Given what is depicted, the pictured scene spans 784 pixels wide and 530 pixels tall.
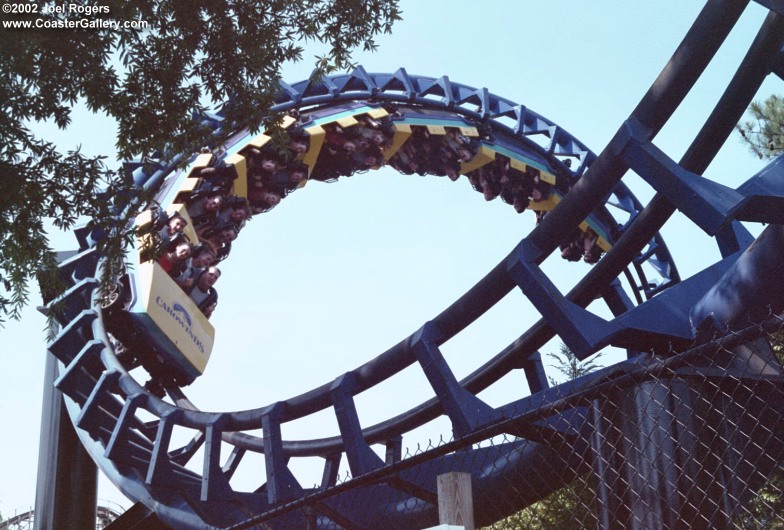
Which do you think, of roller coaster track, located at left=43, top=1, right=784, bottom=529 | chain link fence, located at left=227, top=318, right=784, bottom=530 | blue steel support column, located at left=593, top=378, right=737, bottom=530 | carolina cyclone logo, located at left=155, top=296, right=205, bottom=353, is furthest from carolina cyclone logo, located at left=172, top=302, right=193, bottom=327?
blue steel support column, located at left=593, top=378, right=737, bottom=530

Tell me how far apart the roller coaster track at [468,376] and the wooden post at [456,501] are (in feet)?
0.75

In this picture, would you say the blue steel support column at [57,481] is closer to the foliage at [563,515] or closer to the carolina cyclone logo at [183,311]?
the carolina cyclone logo at [183,311]

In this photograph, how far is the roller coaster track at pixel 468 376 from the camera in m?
4.47

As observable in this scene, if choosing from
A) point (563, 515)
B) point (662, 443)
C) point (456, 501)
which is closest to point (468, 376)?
point (563, 515)

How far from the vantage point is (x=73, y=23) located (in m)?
4.30

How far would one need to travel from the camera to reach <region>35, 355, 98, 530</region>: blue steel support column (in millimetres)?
7402

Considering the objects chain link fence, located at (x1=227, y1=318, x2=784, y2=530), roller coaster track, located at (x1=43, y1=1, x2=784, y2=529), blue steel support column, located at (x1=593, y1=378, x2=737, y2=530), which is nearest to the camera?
chain link fence, located at (x1=227, y1=318, x2=784, y2=530)

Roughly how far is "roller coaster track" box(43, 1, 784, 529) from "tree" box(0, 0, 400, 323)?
1.23 feet

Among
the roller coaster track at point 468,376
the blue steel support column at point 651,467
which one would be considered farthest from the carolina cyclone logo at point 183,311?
the blue steel support column at point 651,467

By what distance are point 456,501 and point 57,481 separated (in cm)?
602

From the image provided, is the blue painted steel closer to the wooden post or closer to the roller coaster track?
the roller coaster track

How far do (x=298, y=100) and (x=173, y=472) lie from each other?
176 inches

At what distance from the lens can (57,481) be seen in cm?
766

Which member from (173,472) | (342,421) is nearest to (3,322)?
(342,421)
